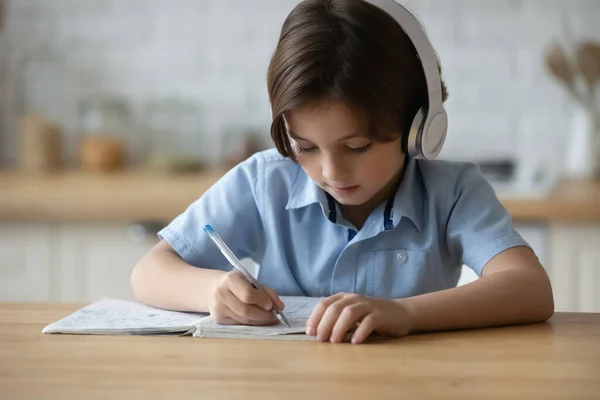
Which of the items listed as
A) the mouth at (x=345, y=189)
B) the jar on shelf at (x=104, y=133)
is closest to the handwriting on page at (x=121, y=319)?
the mouth at (x=345, y=189)

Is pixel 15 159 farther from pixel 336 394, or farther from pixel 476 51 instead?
pixel 336 394

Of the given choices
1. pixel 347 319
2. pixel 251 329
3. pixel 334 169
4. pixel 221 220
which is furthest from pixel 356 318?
pixel 221 220

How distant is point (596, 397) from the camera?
33.6 inches

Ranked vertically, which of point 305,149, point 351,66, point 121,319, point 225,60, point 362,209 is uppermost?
point 225,60

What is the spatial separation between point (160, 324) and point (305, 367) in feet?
0.91

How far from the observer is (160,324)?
1.16 m

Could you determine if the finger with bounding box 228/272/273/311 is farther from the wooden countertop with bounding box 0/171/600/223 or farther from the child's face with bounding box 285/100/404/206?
the wooden countertop with bounding box 0/171/600/223

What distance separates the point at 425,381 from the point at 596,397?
0.15 meters

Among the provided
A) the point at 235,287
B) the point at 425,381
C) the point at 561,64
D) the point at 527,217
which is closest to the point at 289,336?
the point at 235,287

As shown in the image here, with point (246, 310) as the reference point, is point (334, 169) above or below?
above

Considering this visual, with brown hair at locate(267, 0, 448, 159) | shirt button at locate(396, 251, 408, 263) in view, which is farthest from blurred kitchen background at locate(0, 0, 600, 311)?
brown hair at locate(267, 0, 448, 159)

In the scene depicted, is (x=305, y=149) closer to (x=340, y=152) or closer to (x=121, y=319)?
(x=340, y=152)

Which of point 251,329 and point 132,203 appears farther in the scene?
point 132,203

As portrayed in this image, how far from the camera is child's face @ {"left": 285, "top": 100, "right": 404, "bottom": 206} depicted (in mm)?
1217
